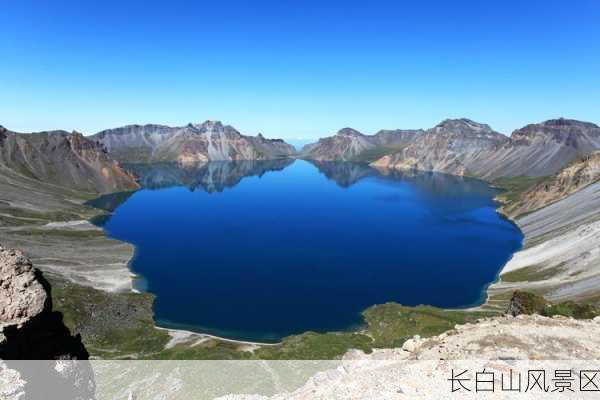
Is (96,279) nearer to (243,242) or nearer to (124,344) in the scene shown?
(124,344)

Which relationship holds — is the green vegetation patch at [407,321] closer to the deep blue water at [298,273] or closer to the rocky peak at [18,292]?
the deep blue water at [298,273]

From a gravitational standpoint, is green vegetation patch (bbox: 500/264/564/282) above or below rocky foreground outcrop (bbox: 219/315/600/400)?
below

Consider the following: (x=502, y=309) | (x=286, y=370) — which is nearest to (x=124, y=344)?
(x=286, y=370)

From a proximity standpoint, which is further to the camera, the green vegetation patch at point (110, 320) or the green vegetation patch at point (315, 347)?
the green vegetation patch at point (110, 320)

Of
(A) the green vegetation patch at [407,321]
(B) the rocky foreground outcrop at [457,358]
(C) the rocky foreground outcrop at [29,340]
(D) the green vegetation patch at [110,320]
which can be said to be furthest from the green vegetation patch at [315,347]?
(C) the rocky foreground outcrop at [29,340]

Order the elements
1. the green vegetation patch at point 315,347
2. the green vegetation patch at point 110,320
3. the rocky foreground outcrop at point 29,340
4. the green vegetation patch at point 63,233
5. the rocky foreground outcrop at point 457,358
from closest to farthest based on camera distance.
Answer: the rocky foreground outcrop at point 29,340
the rocky foreground outcrop at point 457,358
the green vegetation patch at point 315,347
the green vegetation patch at point 110,320
the green vegetation patch at point 63,233

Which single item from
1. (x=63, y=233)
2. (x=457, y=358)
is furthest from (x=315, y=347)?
(x=63, y=233)

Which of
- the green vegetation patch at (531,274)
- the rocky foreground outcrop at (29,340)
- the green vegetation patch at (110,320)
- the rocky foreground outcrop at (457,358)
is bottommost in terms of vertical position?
the green vegetation patch at (110,320)

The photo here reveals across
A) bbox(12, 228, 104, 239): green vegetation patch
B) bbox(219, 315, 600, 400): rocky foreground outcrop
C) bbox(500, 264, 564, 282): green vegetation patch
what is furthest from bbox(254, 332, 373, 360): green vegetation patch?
bbox(12, 228, 104, 239): green vegetation patch

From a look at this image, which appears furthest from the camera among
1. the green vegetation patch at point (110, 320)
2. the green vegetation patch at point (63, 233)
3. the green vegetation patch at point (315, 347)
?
the green vegetation patch at point (63, 233)

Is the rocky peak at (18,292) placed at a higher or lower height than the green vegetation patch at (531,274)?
higher

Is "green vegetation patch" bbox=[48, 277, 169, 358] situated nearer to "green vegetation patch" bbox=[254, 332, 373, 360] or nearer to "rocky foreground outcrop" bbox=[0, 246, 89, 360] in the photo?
"green vegetation patch" bbox=[254, 332, 373, 360]
